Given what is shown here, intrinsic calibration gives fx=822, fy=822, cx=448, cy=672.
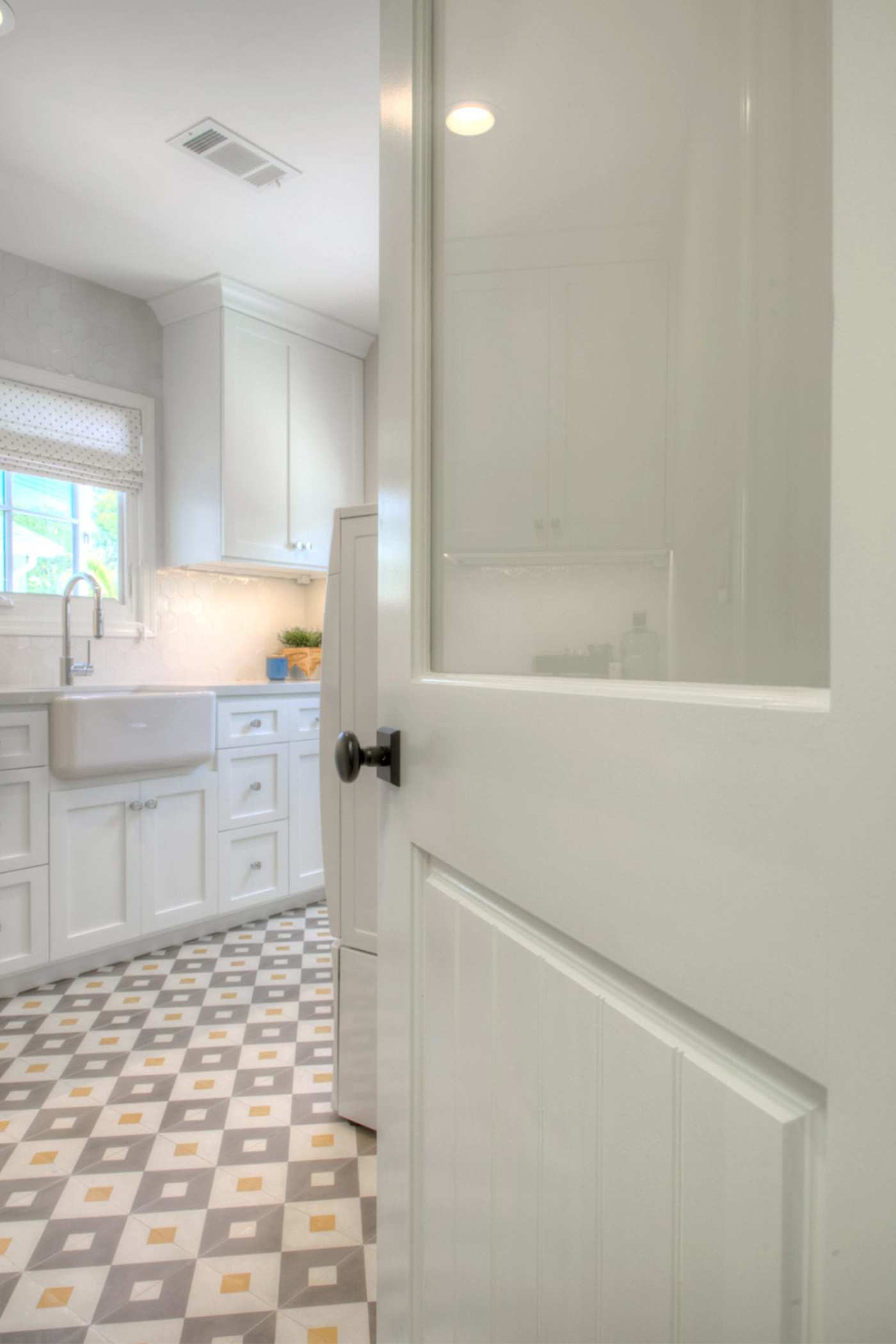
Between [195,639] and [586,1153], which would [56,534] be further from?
[586,1153]

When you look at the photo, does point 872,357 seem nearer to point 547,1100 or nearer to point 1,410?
point 547,1100

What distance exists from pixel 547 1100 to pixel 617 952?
0.52 feet

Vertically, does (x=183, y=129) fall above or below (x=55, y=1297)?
above

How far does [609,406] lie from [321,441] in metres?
3.45

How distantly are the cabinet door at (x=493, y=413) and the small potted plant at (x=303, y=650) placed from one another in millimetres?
3103

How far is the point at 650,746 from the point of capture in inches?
17.9

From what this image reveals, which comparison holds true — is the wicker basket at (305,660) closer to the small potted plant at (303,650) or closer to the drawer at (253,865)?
the small potted plant at (303,650)

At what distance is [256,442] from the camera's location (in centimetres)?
348

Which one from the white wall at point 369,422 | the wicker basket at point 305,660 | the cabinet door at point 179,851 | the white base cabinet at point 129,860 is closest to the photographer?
the white base cabinet at point 129,860

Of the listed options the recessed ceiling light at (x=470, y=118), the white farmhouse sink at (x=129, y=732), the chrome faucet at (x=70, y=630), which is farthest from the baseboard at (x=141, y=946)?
the recessed ceiling light at (x=470, y=118)

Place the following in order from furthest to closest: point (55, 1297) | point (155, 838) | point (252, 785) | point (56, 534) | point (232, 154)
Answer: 1. point (56, 534)
2. point (252, 785)
3. point (155, 838)
4. point (232, 154)
5. point (55, 1297)

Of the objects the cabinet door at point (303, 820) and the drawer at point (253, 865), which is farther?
the cabinet door at point (303, 820)

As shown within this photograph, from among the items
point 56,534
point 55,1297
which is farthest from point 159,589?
point 55,1297

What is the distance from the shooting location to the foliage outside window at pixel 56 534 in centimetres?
311
